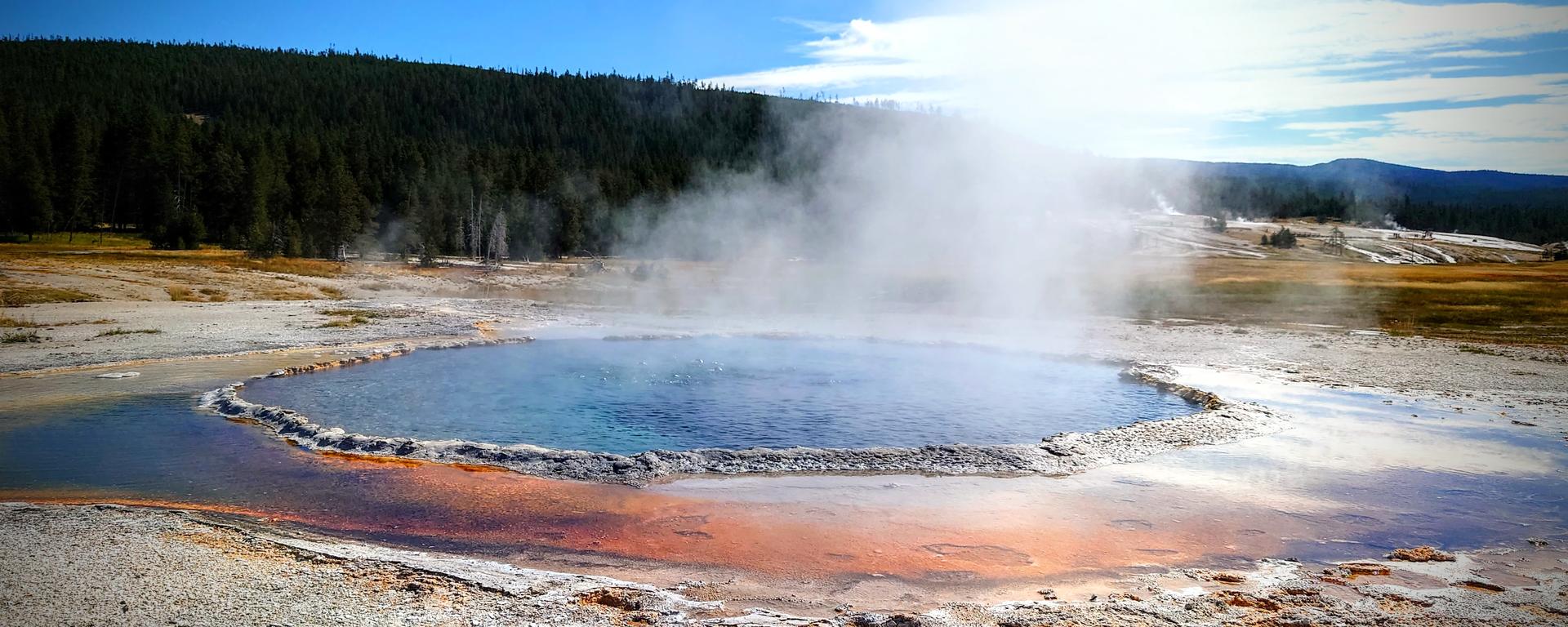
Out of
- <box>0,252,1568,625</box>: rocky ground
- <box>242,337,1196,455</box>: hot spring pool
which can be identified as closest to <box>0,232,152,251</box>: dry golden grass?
<box>242,337,1196,455</box>: hot spring pool

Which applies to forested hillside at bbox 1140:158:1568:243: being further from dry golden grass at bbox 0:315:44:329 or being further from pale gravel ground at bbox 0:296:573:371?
dry golden grass at bbox 0:315:44:329

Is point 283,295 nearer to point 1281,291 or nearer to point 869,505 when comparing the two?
point 869,505

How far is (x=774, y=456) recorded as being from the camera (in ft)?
27.1

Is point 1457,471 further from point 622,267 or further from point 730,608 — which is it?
point 622,267

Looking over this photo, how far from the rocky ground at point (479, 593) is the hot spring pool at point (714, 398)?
3436mm

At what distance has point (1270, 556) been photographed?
5.93 meters

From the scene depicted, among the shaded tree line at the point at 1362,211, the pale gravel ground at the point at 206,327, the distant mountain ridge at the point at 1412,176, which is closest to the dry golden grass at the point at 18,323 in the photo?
the pale gravel ground at the point at 206,327

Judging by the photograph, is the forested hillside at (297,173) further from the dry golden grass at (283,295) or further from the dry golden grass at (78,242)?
the dry golden grass at (283,295)

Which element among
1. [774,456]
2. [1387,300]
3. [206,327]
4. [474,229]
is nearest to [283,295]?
[206,327]

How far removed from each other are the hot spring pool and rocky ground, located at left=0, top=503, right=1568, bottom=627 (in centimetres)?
344

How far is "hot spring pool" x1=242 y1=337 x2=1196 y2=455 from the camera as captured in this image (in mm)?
9422

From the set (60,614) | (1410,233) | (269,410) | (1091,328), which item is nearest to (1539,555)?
(60,614)

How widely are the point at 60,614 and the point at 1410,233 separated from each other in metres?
78.9

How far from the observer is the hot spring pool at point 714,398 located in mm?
9422
